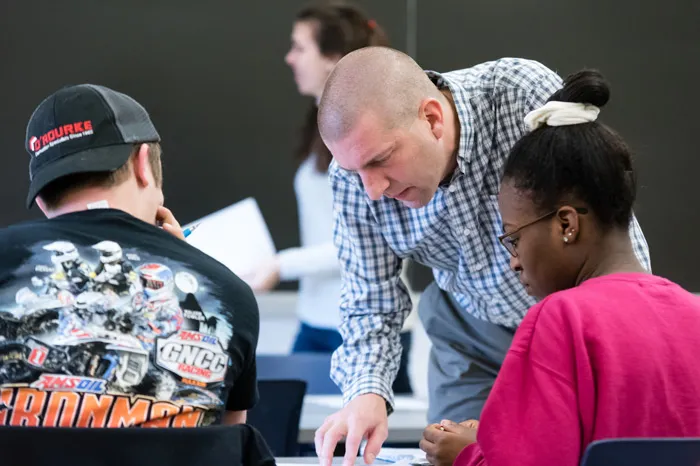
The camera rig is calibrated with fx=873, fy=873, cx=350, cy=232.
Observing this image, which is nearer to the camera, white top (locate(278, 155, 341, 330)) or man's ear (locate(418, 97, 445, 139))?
man's ear (locate(418, 97, 445, 139))

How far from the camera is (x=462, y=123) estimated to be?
6.37ft

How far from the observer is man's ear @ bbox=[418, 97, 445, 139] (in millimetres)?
1846

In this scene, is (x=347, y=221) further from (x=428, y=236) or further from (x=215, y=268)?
(x=215, y=268)

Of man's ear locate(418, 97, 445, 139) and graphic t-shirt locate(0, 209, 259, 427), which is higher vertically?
man's ear locate(418, 97, 445, 139)

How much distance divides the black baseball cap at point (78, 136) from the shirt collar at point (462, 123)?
2.54 feet

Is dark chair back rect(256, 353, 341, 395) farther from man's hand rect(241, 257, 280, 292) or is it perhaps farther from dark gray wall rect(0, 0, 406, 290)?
dark gray wall rect(0, 0, 406, 290)

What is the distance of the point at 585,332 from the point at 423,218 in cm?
83

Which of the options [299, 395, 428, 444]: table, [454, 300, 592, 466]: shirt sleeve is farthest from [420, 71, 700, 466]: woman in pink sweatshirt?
[299, 395, 428, 444]: table

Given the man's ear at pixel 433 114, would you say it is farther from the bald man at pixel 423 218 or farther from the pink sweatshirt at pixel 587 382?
the pink sweatshirt at pixel 587 382

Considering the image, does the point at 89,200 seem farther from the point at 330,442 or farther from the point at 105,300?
the point at 330,442

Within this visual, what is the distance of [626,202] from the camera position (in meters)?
1.44

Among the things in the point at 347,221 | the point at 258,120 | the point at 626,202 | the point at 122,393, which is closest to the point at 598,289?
the point at 626,202

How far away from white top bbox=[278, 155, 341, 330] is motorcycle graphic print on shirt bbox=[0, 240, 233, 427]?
7.24 ft

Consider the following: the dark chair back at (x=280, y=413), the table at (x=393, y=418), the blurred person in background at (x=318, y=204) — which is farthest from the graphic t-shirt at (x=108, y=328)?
the blurred person in background at (x=318, y=204)
